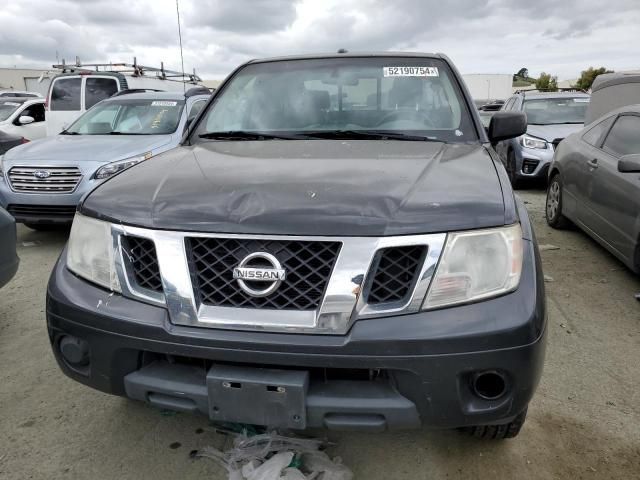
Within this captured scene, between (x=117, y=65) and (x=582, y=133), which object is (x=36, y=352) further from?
(x=117, y=65)

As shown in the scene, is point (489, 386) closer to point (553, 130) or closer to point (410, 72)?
point (410, 72)

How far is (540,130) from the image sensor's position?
8.48 metres

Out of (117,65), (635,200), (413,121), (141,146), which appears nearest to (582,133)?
(635,200)

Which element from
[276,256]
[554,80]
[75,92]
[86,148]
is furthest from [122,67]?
[554,80]

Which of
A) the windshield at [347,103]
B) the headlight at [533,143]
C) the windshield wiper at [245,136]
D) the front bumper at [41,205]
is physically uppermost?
the windshield at [347,103]

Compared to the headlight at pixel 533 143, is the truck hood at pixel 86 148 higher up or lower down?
higher up

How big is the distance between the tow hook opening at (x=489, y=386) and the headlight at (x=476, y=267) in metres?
0.26

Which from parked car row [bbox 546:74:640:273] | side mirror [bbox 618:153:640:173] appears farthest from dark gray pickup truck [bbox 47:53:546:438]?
parked car row [bbox 546:74:640:273]

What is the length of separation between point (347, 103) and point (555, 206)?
3.99 m

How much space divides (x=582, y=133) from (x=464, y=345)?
4.88 m

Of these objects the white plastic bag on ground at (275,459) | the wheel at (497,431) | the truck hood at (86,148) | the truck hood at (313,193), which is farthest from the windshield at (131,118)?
the wheel at (497,431)

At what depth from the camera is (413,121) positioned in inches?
110

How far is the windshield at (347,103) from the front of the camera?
2787mm

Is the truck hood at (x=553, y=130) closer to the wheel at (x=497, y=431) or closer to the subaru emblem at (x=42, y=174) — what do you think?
the subaru emblem at (x=42, y=174)
